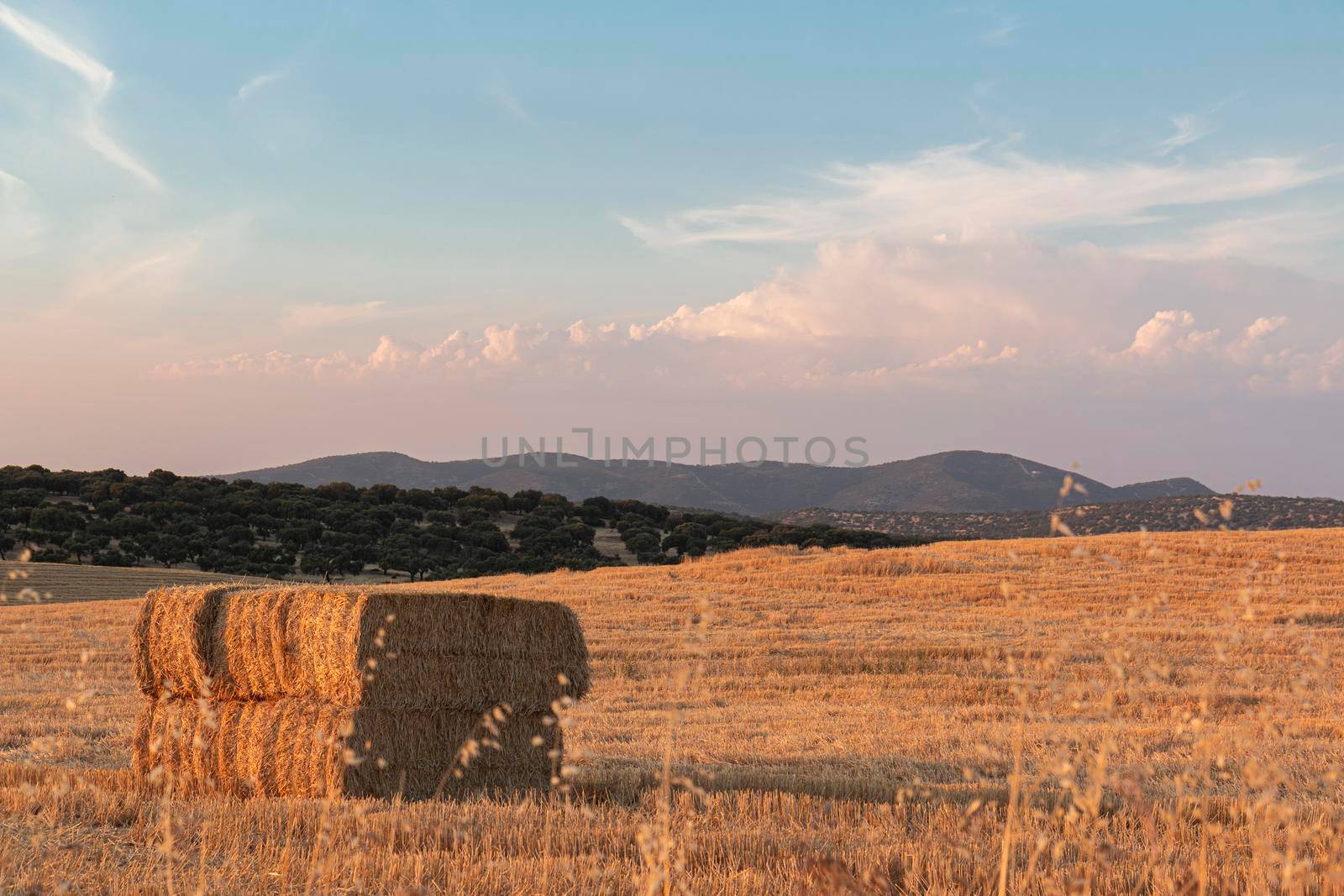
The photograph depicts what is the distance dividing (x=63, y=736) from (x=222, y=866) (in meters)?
6.95

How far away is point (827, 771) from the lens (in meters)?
9.18

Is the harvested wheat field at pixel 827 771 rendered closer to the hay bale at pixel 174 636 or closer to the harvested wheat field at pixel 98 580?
the hay bale at pixel 174 636

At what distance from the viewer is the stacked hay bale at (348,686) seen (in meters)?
8.25

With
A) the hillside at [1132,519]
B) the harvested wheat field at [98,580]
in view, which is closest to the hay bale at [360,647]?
the harvested wheat field at [98,580]

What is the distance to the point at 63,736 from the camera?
1049 cm

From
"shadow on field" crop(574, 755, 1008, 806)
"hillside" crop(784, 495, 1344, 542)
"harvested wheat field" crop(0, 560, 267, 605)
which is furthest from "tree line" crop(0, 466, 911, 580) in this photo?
"shadow on field" crop(574, 755, 1008, 806)

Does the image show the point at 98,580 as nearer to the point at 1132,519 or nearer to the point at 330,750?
the point at 330,750

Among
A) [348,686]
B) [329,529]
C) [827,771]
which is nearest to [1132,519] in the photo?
[329,529]

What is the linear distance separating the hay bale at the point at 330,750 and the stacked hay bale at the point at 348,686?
0.04 ft

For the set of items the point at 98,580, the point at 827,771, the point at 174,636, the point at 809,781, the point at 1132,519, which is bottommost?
the point at 98,580

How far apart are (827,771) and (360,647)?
4.00 metres

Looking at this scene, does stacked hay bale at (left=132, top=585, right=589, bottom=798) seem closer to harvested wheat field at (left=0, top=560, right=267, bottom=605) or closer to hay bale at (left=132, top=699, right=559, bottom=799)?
hay bale at (left=132, top=699, right=559, bottom=799)

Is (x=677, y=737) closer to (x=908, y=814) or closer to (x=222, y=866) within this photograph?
(x=908, y=814)

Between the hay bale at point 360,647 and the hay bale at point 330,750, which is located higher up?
the hay bale at point 360,647
